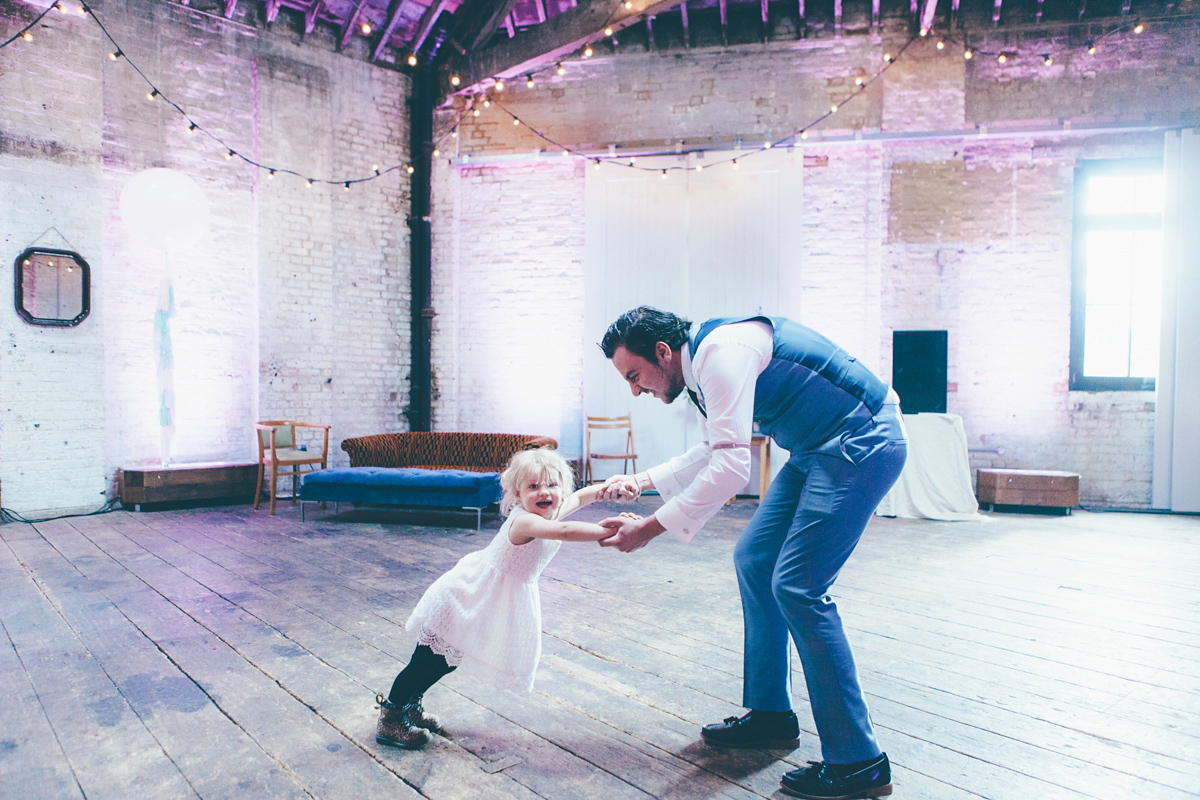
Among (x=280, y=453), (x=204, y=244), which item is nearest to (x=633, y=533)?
(x=280, y=453)

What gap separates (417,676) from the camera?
2064 millimetres

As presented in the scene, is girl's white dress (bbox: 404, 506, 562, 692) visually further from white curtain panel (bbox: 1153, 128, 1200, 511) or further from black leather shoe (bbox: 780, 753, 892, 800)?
white curtain panel (bbox: 1153, 128, 1200, 511)

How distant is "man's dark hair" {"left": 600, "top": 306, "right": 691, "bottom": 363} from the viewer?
1938mm

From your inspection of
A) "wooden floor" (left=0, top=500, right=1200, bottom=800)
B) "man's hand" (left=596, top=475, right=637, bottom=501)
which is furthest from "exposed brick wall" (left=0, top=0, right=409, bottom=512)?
"man's hand" (left=596, top=475, right=637, bottom=501)

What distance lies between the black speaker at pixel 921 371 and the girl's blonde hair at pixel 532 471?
5.32 m

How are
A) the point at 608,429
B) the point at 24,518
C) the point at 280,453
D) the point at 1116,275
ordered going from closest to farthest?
the point at 24,518, the point at 280,453, the point at 1116,275, the point at 608,429

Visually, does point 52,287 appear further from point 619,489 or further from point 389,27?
point 619,489

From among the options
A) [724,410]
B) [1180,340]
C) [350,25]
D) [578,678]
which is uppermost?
[350,25]

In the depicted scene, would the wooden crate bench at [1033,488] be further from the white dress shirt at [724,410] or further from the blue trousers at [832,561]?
the white dress shirt at [724,410]

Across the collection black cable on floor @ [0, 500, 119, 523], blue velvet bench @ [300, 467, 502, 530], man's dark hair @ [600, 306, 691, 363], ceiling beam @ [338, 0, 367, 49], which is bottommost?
black cable on floor @ [0, 500, 119, 523]

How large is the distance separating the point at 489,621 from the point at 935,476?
5.43m

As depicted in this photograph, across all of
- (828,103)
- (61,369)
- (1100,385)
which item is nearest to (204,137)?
(61,369)

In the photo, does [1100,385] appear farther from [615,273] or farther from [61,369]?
[61,369]

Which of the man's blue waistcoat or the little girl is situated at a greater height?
the man's blue waistcoat
